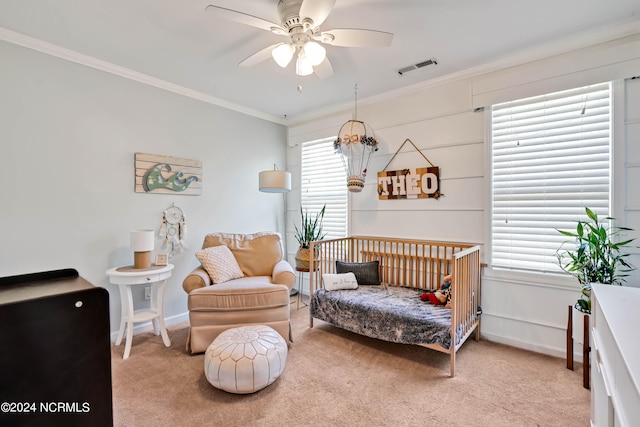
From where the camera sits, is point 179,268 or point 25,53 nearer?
point 25,53

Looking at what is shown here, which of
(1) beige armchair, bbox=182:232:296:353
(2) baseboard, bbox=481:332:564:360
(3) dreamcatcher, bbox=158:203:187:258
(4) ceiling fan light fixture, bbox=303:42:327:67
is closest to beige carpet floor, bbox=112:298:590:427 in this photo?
(2) baseboard, bbox=481:332:564:360

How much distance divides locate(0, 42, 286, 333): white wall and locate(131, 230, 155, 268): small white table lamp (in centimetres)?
38

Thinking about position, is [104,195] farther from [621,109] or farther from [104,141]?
[621,109]

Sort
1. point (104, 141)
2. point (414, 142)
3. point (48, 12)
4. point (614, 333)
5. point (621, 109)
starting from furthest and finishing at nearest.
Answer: point (414, 142)
point (104, 141)
point (621, 109)
point (48, 12)
point (614, 333)

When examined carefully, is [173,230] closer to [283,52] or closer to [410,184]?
[283,52]

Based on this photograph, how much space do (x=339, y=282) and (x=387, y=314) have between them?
0.69 m

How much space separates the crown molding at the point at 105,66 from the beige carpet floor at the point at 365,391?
2.57 metres

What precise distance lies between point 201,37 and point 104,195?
66.8 inches

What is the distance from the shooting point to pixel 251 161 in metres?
4.03

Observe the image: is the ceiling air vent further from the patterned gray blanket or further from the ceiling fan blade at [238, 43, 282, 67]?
the patterned gray blanket

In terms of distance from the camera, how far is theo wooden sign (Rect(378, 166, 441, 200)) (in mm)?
3059

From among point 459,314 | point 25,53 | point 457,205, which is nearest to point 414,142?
point 457,205

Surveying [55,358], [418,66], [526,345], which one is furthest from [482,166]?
[55,358]

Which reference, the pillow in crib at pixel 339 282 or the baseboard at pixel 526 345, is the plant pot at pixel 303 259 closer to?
the pillow in crib at pixel 339 282
